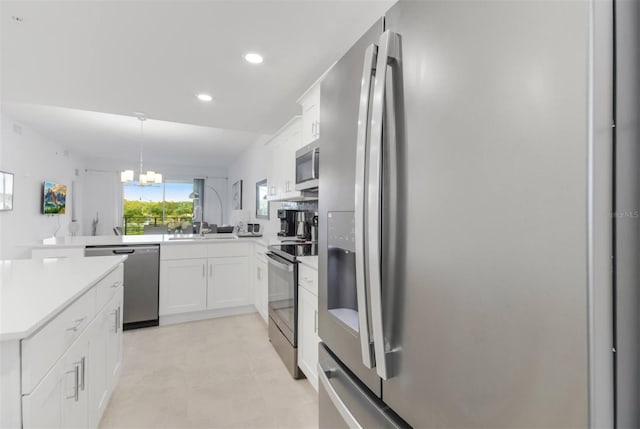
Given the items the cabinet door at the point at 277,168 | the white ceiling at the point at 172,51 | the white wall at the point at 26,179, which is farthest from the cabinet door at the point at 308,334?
the white wall at the point at 26,179

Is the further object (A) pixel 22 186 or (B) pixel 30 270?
(A) pixel 22 186

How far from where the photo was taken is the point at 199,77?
2.44 metres

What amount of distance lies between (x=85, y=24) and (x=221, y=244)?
93.8 inches

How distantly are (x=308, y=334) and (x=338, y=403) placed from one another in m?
1.16

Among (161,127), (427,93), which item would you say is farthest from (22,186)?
(427,93)

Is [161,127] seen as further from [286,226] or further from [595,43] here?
[595,43]

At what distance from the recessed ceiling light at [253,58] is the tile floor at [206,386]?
2336 millimetres

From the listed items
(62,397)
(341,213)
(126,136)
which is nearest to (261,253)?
(62,397)

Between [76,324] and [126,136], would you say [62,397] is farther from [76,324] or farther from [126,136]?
[126,136]

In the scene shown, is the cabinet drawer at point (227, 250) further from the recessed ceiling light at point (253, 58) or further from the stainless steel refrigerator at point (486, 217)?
the stainless steel refrigerator at point (486, 217)

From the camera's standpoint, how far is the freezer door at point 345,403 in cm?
75

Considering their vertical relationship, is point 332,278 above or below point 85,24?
below

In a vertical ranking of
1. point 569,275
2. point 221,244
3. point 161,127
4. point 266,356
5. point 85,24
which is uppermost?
point 161,127

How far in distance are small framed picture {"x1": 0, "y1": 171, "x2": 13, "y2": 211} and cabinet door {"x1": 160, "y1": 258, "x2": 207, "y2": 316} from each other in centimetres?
261
